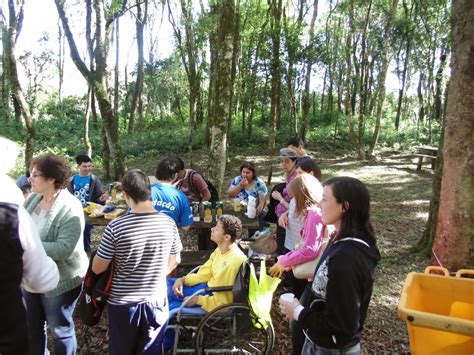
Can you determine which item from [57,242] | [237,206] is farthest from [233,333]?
[237,206]

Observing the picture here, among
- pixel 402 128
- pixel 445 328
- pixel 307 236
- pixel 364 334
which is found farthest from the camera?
pixel 402 128

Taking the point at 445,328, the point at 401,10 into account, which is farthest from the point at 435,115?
the point at 445,328

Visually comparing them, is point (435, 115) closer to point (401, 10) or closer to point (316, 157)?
point (401, 10)

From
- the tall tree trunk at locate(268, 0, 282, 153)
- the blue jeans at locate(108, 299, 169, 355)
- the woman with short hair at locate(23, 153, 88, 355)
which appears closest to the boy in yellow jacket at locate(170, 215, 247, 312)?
the blue jeans at locate(108, 299, 169, 355)

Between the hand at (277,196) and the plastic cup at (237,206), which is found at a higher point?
the hand at (277,196)

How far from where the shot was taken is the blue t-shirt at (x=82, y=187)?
5.41 metres

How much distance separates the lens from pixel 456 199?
3.20 meters

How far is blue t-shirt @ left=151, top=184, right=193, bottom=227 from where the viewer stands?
373 cm

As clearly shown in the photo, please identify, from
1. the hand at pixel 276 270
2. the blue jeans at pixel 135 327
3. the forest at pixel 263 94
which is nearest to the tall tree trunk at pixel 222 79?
the forest at pixel 263 94

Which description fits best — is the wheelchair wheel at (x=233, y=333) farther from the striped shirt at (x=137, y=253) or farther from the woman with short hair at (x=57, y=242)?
the woman with short hair at (x=57, y=242)

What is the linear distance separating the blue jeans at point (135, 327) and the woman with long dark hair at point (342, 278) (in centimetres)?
116

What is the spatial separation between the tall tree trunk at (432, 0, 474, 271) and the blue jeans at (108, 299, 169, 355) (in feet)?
8.21

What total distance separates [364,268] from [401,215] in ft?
23.6

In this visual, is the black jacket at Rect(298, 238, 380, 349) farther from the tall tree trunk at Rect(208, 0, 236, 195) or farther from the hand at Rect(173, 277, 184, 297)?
the tall tree trunk at Rect(208, 0, 236, 195)
